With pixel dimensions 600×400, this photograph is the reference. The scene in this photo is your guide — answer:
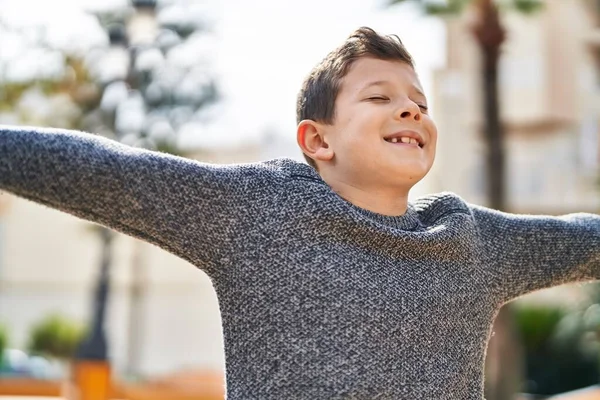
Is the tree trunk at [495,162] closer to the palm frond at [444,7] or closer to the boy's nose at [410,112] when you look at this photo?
the palm frond at [444,7]

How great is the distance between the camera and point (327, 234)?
2.13 metres

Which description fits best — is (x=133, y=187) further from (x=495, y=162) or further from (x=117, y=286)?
(x=117, y=286)

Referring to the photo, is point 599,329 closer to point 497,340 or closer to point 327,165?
point 497,340

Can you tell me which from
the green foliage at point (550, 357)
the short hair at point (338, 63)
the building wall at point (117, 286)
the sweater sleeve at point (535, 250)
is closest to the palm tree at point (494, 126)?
the green foliage at point (550, 357)

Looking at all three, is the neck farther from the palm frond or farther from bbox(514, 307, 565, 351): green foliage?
bbox(514, 307, 565, 351): green foliage

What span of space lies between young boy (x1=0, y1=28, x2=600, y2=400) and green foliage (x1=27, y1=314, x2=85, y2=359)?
28542mm

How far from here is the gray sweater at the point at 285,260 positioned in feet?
6.43

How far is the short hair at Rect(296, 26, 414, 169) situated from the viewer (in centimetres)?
235

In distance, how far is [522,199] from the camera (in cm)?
3212

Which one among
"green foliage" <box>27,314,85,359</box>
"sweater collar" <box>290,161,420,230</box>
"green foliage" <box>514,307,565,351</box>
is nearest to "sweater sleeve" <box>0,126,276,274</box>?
"sweater collar" <box>290,161,420,230</box>

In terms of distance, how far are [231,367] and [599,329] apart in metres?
10.8

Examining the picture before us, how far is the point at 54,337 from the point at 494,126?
20644 millimetres

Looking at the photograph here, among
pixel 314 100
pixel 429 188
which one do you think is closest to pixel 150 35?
pixel 314 100

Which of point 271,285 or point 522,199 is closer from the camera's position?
point 271,285
